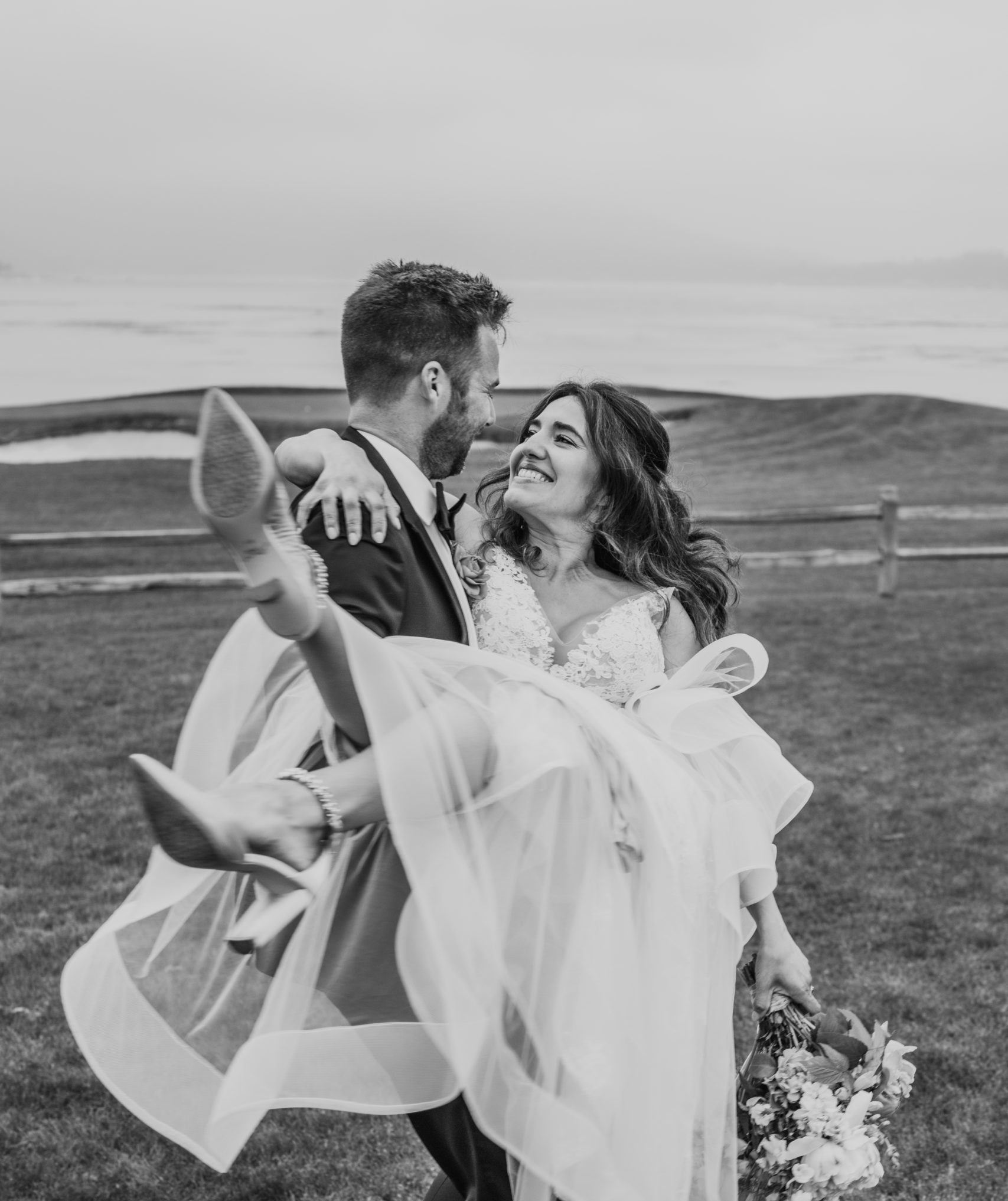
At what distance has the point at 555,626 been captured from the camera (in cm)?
312

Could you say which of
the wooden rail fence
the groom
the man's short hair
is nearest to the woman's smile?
the groom

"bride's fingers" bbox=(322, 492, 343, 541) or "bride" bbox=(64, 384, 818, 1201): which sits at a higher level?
"bride's fingers" bbox=(322, 492, 343, 541)

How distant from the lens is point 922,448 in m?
26.2

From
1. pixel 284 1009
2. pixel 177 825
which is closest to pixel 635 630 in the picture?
pixel 284 1009

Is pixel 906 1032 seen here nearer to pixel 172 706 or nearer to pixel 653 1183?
pixel 653 1183

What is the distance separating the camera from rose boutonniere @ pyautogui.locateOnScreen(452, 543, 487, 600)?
3059 millimetres

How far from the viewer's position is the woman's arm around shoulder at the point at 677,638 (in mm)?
3125

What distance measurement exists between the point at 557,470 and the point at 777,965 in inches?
51.9

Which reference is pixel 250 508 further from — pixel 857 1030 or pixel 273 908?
pixel 857 1030

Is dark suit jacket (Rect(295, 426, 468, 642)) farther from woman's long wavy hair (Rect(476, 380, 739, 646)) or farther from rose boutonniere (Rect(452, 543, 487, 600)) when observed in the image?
woman's long wavy hair (Rect(476, 380, 739, 646))

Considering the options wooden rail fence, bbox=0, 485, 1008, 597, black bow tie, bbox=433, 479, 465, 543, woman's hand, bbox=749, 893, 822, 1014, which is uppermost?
black bow tie, bbox=433, 479, 465, 543

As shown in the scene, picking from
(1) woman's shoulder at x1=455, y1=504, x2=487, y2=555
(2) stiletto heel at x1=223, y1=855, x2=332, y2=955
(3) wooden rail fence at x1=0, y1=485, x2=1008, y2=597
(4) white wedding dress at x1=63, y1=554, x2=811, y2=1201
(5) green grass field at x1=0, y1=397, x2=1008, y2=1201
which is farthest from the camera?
(3) wooden rail fence at x1=0, y1=485, x2=1008, y2=597

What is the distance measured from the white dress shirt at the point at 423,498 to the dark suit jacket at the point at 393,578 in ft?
0.05

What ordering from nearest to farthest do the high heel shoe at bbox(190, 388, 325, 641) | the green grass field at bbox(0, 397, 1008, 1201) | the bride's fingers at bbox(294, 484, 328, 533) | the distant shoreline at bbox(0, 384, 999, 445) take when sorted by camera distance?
1. the high heel shoe at bbox(190, 388, 325, 641)
2. the bride's fingers at bbox(294, 484, 328, 533)
3. the green grass field at bbox(0, 397, 1008, 1201)
4. the distant shoreline at bbox(0, 384, 999, 445)
